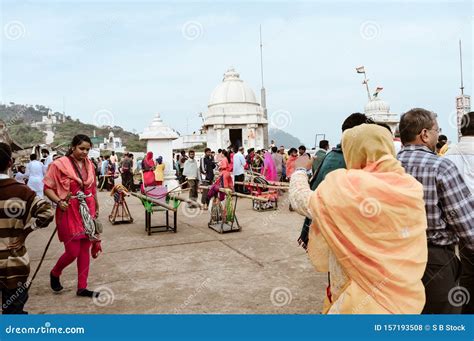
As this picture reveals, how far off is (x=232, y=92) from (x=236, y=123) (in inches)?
149

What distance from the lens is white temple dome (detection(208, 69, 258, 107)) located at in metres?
30.9

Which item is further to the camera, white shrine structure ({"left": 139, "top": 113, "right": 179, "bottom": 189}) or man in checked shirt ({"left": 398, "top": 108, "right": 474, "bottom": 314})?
white shrine structure ({"left": 139, "top": 113, "right": 179, "bottom": 189})

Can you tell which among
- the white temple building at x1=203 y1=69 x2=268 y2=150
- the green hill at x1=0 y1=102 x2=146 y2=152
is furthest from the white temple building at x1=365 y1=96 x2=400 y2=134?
the green hill at x1=0 y1=102 x2=146 y2=152

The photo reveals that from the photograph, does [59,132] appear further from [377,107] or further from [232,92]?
[377,107]

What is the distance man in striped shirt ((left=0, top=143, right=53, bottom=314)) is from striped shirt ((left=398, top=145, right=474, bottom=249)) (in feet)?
8.23

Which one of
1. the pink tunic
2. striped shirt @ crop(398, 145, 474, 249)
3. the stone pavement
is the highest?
striped shirt @ crop(398, 145, 474, 249)

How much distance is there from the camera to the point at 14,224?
289 centimetres

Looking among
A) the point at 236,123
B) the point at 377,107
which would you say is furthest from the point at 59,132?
the point at 377,107

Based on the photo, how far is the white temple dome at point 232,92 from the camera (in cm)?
3092

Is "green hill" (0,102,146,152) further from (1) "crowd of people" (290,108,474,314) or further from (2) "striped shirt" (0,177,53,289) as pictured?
(1) "crowd of people" (290,108,474,314)

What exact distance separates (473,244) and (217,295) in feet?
8.47

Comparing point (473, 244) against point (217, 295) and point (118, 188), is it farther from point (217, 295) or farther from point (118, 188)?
point (118, 188)

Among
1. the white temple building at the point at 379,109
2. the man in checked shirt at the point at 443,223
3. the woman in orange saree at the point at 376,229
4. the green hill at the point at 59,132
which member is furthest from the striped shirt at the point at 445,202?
the white temple building at the point at 379,109

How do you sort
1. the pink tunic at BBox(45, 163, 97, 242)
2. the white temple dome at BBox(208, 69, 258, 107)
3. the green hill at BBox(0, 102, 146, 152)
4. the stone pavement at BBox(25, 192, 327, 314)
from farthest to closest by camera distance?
the green hill at BBox(0, 102, 146, 152), the white temple dome at BBox(208, 69, 258, 107), the pink tunic at BBox(45, 163, 97, 242), the stone pavement at BBox(25, 192, 327, 314)
